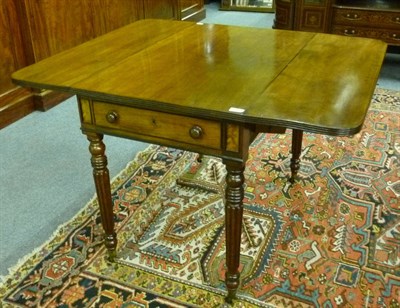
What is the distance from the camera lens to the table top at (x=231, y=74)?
119cm

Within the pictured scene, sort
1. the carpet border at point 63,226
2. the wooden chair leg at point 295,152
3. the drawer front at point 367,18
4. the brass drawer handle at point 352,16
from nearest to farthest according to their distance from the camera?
the carpet border at point 63,226 < the wooden chair leg at point 295,152 < the drawer front at point 367,18 < the brass drawer handle at point 352,16

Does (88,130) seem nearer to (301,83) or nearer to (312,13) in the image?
(301,83)

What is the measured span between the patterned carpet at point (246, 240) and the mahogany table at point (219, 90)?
161mm

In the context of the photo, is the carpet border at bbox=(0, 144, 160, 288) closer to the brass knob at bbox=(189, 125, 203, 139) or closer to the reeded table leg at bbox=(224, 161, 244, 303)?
the reeded table leg at bbox=(224, 161, 244, 303)

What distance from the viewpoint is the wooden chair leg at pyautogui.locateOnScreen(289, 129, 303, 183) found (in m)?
2.16

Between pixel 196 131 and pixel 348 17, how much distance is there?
2915 mm

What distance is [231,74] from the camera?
57.4 inches

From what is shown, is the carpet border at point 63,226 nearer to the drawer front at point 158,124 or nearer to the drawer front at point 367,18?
the drawer front at point 158,124

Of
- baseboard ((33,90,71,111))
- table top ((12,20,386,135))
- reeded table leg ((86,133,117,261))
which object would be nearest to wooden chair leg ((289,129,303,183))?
table top ((12,20,386,135))

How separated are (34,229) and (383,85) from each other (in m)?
2.94

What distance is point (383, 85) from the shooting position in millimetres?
3594

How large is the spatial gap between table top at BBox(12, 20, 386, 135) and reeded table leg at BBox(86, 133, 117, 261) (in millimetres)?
232

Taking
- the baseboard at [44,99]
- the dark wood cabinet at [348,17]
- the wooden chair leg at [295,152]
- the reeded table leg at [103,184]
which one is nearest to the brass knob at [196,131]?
the reeded table leg at [103,184]

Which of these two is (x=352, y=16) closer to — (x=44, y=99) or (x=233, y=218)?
(x=44, y=99)
